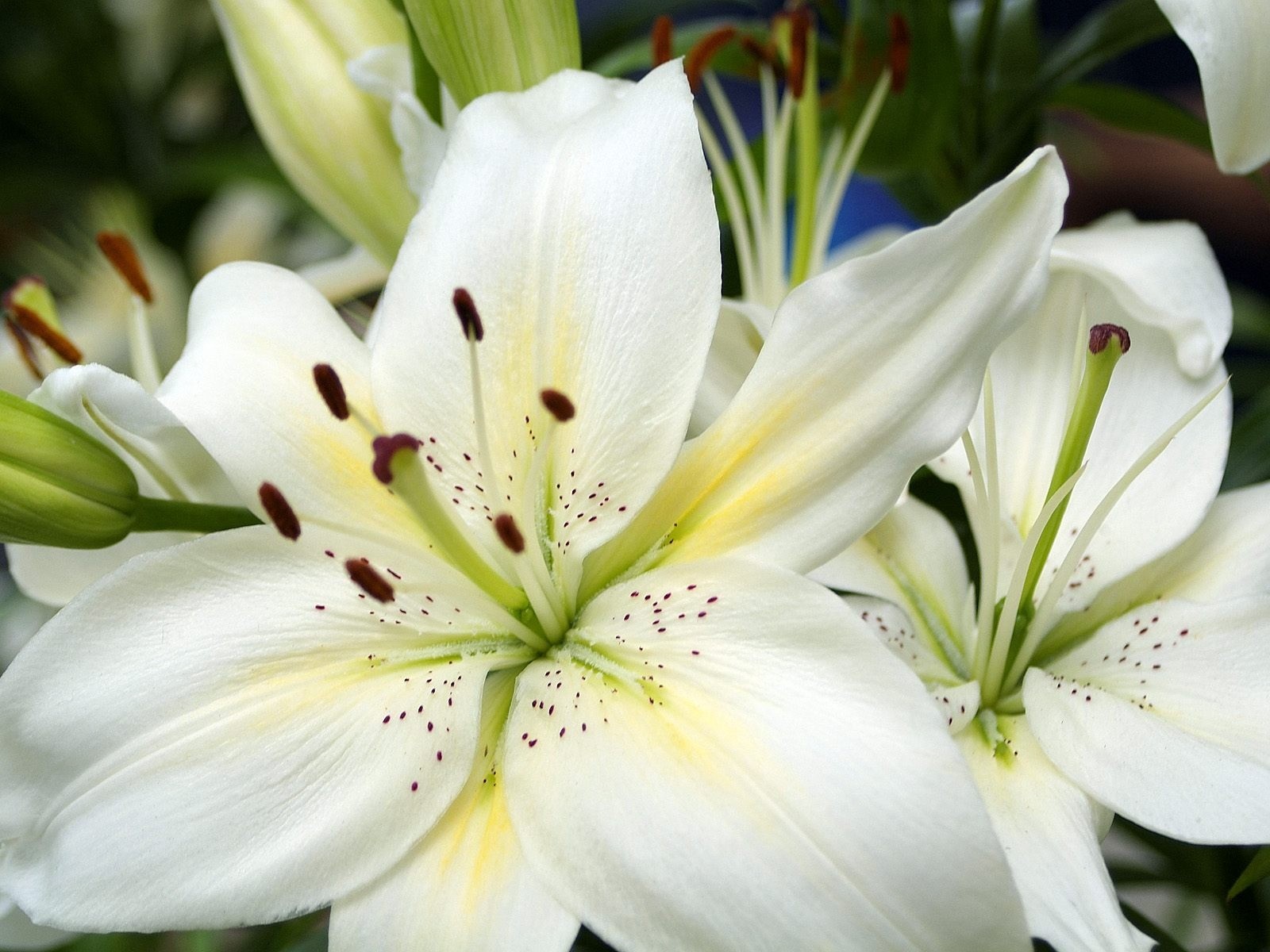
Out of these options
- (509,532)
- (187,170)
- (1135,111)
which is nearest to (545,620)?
(509,532)

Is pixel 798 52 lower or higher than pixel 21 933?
higher

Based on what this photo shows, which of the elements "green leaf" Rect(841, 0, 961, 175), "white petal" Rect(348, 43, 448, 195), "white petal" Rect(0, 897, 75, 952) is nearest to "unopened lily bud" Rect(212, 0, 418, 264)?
"white petal" Rect(348, 43, 448, 195)

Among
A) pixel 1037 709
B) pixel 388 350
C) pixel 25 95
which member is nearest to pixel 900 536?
pixel 1037 709

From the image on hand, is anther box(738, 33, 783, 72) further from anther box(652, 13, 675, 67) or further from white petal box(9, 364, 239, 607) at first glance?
white petal box(9, 364, 239, 607)

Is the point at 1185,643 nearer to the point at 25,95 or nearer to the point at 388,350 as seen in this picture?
the point at 388,350

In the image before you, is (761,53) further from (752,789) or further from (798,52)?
(752,789)

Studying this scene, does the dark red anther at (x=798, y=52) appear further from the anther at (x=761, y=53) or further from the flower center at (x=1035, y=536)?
the flower center at (x=1035, y=536)

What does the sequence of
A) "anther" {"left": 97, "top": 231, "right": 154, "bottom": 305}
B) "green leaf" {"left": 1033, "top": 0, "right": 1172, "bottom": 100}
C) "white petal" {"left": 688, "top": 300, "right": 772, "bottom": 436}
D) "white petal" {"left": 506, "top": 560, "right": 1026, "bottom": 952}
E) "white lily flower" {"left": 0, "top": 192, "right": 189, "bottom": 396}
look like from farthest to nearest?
"white lily flower" {"left": 0, "top": 192, "right": 189, "bottom": 396} < "green leaf" {"left": 1033, "top": 0, "right": 1172, "bottom": 100} < "anther" {"left": 97, "top": 231, "right": 154, "bottom": 305} < "white petal" {"left": 688, "top": 300, "right": 772, "bottom": 436} < "white petal" {"left": 506, "top": 560, "right": 1026, "bottom": 952}
